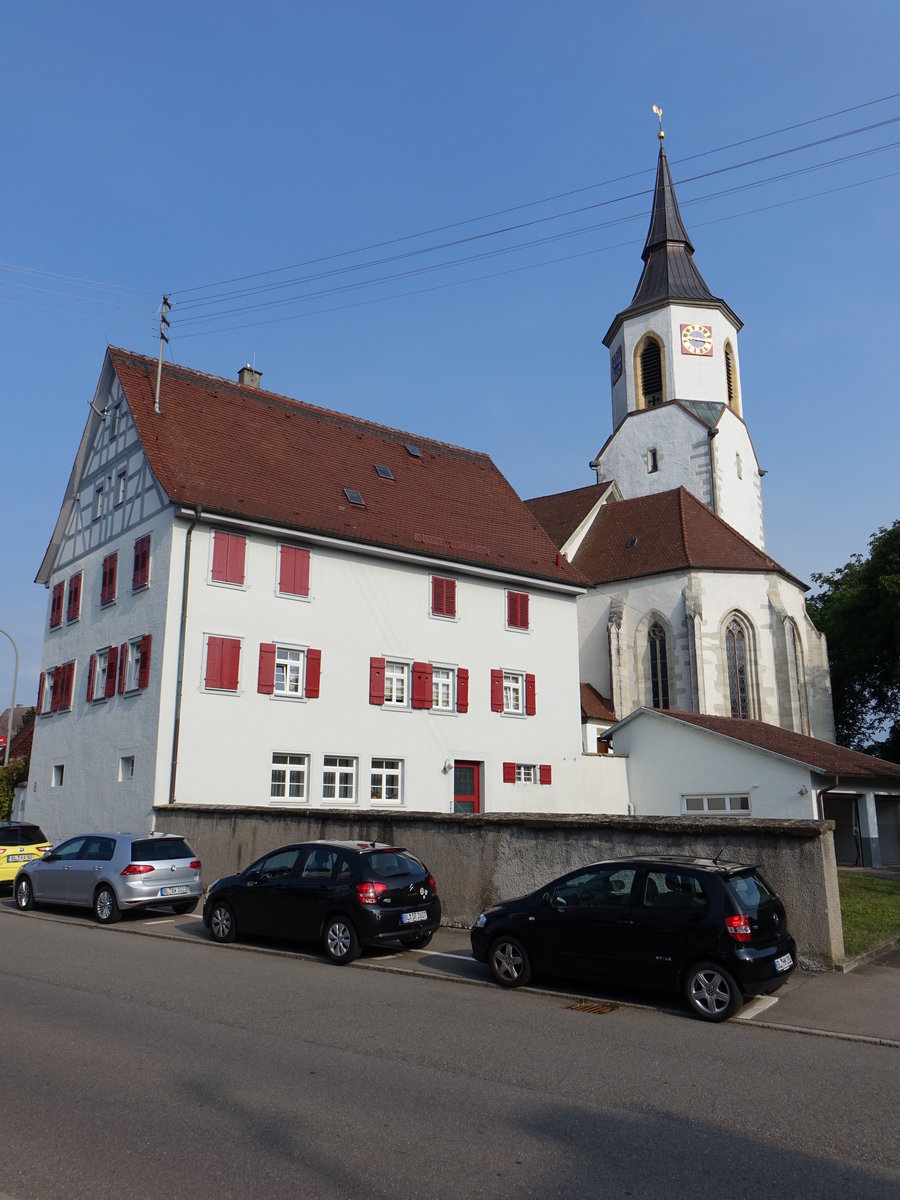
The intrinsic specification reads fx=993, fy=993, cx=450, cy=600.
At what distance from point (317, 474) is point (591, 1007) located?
2108 centimetres

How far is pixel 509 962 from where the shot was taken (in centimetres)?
1064

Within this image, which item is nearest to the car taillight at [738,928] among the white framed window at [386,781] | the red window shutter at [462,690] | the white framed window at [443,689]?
the white framed window at [386,781]

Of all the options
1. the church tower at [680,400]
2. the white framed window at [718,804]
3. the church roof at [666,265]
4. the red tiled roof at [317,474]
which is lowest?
the white framed window at [718,804]

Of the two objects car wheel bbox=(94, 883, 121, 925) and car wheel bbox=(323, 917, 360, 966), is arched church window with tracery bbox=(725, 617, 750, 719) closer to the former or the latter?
car wheel bbox=(94, 883, 121, 925)

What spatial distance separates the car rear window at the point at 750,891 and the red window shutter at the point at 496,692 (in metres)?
19.0

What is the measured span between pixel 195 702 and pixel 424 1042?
16.1 meters

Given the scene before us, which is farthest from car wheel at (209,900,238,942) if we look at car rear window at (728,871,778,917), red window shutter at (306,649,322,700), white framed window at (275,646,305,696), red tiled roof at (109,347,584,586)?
red tiled roof at (109,347,584,586)

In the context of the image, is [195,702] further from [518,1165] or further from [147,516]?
[518,1165]

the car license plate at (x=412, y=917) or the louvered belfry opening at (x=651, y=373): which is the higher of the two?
the louvered belfry opening at (x=651, y=373)

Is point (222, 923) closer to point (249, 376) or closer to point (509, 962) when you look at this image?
point (509, 962)

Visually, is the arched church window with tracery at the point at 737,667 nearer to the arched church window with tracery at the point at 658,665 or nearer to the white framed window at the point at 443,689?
the arched church window with tracery at the point at 658,665

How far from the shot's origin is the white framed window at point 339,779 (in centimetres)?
2502

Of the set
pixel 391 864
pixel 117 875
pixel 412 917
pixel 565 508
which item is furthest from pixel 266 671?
pixel 565 508

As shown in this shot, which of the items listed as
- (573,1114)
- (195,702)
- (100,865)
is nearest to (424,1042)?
(573,1114)
